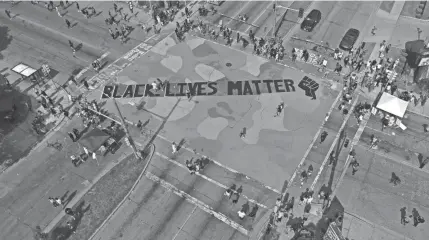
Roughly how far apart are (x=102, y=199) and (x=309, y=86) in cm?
3016

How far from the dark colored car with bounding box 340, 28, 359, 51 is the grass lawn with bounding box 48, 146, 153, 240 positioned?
33055 mm

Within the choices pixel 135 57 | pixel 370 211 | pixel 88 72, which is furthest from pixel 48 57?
pixel 370 211

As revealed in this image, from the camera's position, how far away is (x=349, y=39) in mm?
54062

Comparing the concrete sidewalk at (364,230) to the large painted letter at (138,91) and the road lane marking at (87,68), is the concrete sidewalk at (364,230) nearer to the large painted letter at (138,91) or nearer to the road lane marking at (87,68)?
the large painted letter at (138,91)

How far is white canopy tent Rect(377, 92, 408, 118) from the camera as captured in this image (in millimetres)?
42656

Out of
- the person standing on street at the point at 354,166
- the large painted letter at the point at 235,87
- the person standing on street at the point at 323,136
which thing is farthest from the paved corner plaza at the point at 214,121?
the person standing on street at the point at 323,136

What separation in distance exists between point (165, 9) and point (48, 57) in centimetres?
2110

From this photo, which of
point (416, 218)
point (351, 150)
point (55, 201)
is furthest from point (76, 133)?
point (416, 218)

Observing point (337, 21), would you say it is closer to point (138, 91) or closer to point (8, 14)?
point (138, 91)

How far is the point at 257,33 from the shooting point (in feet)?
188

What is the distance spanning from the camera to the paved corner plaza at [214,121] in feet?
118

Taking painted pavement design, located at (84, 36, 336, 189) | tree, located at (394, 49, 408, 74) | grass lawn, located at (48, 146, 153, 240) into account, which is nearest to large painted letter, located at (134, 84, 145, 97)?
painted pavement design, located at (84, 36, 336, 189)

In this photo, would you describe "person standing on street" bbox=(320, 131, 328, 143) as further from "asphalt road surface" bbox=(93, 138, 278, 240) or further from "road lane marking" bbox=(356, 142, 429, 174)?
"asphalt road surface" bbox=(93, 138, 278, 240)

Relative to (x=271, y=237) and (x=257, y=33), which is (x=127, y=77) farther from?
(x=271, y=237)
